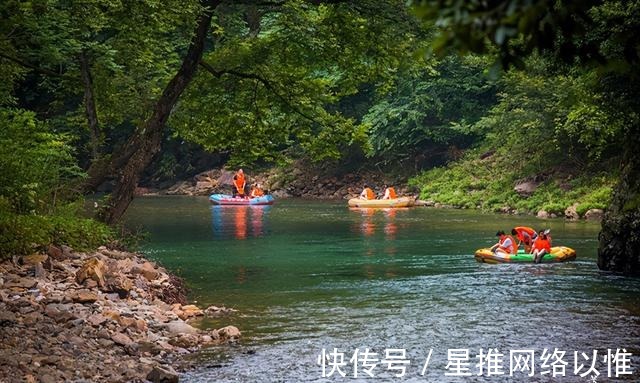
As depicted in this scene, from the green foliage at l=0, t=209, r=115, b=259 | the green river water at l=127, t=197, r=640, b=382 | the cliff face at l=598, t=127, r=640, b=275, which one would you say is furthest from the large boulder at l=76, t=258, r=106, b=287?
the cliff face at l=598, t=127, r=640, b=275

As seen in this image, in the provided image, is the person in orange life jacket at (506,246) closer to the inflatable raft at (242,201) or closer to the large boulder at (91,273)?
the large boulder at (91,273)

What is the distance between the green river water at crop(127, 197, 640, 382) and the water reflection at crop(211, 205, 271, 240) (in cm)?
28

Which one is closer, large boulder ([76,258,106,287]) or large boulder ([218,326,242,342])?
large boulder ([218,326,242,342])

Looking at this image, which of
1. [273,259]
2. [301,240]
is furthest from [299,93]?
[301,240]

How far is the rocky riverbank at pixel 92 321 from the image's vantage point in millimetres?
7312

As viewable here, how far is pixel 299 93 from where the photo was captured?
49.6ft

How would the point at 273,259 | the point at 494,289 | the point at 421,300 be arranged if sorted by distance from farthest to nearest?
the point at 273,259 → the point at 494,289 → the point at 421,300

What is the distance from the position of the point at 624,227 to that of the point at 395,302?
16.7ft

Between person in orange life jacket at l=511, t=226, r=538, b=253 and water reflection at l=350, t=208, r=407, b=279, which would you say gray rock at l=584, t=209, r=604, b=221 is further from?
person in orange life jacket at l=511, t=226, r=538, b=253

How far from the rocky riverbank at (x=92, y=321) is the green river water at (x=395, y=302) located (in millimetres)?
565

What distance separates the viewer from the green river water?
27.4 ft

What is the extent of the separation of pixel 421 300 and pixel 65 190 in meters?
6.59

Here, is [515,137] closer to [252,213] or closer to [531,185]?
[531,185]

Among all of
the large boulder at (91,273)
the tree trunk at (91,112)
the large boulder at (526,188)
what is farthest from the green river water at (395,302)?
the large boulder at (526,188)
